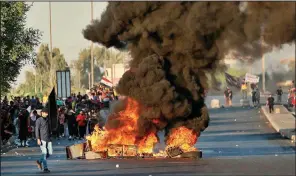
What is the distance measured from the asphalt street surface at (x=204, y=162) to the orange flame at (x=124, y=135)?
3.53 feet

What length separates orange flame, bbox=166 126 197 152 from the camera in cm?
2753

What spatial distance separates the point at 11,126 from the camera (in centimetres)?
3372

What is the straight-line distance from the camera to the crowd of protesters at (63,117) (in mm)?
33812

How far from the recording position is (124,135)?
2770 cm

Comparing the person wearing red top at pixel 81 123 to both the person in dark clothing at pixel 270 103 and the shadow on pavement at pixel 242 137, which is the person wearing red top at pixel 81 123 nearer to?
the shadow on pavement at pixel 242 137

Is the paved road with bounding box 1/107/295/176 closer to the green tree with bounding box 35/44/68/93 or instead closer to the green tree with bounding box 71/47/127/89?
the green tree with bounding box 35/44/68/93

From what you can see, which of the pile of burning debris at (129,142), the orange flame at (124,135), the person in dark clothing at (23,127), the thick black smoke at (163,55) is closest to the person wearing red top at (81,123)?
the person in dark clothing at (23,127)

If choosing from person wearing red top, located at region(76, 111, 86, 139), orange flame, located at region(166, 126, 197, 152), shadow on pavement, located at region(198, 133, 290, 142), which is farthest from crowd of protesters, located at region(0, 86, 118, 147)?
orange flame, located at region(166, 126, 197, 152)

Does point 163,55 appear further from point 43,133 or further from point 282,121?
point 282,121

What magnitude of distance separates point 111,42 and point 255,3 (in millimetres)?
11636

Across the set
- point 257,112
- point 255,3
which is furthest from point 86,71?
point 255,3

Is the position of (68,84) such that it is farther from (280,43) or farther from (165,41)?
(280,43)

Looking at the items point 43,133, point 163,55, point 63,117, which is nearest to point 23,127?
point 63,117

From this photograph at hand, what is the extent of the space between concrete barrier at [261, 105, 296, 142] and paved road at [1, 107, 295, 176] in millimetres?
896
